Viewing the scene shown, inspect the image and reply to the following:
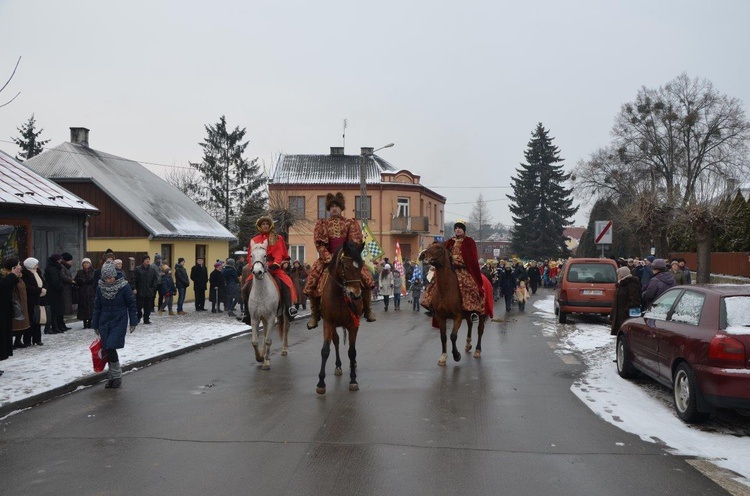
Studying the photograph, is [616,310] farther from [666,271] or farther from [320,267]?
[320,267]

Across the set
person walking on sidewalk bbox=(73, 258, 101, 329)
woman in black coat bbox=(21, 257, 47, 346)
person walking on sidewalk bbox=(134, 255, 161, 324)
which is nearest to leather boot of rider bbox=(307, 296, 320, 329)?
woman in black coat bbox=(21, 257, 47, 346)

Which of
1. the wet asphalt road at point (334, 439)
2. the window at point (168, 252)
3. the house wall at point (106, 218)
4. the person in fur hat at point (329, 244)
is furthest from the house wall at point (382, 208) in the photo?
the wet asphalt road at point (334, 439)

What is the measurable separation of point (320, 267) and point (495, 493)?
528cm

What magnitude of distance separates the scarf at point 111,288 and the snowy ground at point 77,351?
141 centimetres

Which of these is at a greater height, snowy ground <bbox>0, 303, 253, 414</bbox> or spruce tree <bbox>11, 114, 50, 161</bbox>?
spruce tree <bbox>11, 114, 50, 161</bbox>

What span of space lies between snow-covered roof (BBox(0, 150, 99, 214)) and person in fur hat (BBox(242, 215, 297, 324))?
27.0 feet

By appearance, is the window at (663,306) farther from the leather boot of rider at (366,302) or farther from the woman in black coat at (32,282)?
the woman in black coat at (32,282)

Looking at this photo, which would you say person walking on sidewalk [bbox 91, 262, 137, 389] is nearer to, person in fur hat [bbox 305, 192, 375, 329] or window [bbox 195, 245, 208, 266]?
person in fur hat [bbox 305, 192, 375, 329]

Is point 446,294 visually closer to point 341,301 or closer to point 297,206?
point 341,301

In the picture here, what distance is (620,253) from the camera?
61125 millimetres

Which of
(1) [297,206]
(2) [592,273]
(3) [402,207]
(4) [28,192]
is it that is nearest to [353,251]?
(4) [28,192]

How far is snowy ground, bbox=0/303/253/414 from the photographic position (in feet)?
32.4

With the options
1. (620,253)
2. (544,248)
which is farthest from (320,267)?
(544,248)

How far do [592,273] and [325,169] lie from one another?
37.0 meters
